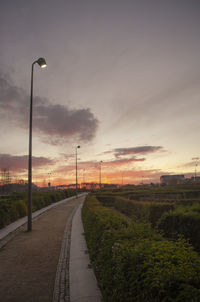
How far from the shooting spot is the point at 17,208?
16938 millimetres

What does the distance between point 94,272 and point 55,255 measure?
7.94 feet

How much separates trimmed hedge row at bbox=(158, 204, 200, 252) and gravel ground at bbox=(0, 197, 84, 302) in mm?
5265

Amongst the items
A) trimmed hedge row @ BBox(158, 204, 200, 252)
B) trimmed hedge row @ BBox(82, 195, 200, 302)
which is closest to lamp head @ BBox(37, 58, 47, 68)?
trimmed hedge row @ BBox(158, 204, 200, 252)

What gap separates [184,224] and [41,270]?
21.6ft

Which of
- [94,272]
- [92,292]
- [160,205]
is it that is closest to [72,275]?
[94,272]

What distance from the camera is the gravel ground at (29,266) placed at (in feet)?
16.7

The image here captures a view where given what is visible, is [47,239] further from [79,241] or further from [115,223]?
[115,223]

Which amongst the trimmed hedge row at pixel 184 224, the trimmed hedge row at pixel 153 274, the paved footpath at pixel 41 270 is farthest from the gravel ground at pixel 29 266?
the trimmed hedge row at pixel 184 224

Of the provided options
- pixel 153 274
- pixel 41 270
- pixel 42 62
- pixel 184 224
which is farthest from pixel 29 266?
pixel 42 62

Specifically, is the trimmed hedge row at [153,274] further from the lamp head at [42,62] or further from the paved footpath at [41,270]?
the lamp head at [42,62]

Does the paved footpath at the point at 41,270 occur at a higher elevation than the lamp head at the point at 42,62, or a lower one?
lower

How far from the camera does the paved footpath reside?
16.3ft

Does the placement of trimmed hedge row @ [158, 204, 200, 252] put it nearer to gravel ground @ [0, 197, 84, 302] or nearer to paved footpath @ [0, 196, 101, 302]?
paved footpath @ [0, 196, 101, 302]

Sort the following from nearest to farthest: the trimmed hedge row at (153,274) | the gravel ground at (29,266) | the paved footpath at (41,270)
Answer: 1. the trimmed hedge row at (153,274)
2. the paved footpath at (41,270)
3. the gravel ground at (29,266)
